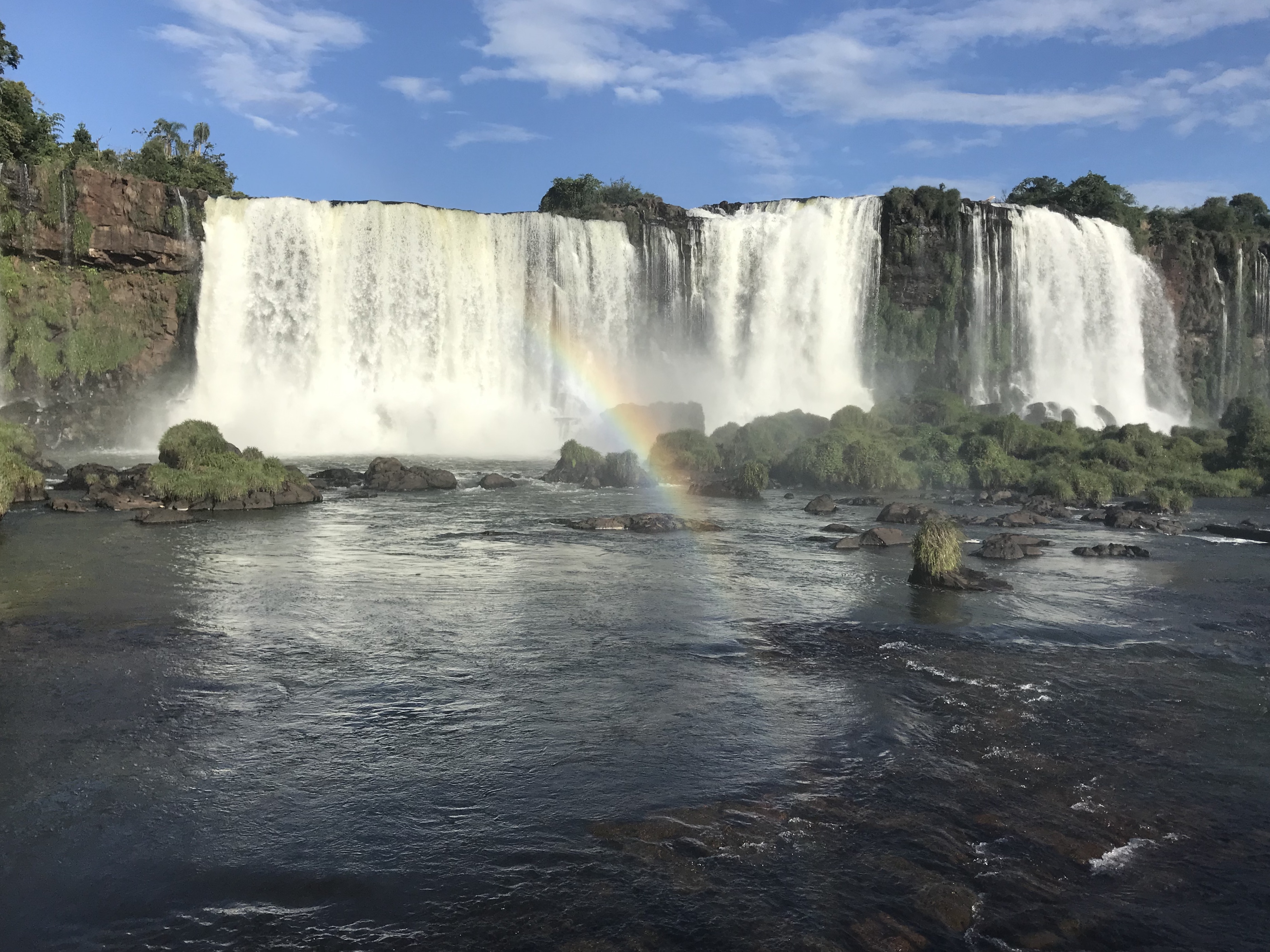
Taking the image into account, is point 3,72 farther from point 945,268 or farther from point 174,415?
point 945,268

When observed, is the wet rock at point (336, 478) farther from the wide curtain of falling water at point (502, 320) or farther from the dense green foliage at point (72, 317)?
the dense green foliage at point (72, 317)

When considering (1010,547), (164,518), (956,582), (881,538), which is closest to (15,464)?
(164,518)

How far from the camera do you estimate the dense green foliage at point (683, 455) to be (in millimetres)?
30469

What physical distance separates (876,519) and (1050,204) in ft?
132

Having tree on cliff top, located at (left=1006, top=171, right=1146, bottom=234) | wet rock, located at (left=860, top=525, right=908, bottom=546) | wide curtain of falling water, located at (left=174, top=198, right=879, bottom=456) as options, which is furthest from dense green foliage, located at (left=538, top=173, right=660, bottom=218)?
wet rock, located at (left=860, top=525, right=908, bottom=546)

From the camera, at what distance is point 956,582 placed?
15.0 meters

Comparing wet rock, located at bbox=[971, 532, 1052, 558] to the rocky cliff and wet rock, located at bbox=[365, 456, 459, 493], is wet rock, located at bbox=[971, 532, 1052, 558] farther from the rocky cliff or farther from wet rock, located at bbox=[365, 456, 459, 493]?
the rocky cliff

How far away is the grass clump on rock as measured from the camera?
2186 centimetres

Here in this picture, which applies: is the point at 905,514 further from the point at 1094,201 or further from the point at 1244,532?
the point at 1094,201

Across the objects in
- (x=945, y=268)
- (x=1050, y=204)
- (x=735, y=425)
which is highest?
(x=1050, y=204)

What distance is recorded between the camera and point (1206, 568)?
17.0 m

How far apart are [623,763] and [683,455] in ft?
74.7

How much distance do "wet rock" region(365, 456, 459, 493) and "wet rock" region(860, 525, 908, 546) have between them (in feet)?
40.3

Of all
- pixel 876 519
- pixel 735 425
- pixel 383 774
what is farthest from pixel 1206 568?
pixel 735 425
